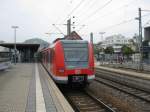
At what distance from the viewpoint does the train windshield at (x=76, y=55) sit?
57.3ft

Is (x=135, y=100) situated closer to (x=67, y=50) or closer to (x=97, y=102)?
(x=97, y=102)

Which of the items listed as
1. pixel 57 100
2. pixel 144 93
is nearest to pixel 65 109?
pixel 57 100

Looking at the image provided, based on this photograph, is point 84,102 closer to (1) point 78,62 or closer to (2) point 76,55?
(1) point 78,62

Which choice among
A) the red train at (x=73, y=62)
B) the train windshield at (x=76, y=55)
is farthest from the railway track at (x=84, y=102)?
the train windshield at (x=76, y=55)

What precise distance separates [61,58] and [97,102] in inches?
155

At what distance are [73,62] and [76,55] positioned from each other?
492 millimetres

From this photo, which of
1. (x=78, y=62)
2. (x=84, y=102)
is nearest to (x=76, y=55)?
(x=78, y=62)

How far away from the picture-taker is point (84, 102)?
A: 14.8 m

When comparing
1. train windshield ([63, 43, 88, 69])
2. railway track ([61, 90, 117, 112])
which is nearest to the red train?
train windshield ([63, 43, 88, 69])

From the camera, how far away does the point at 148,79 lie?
2369 cm

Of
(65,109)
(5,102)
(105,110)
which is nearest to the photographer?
(65,109)

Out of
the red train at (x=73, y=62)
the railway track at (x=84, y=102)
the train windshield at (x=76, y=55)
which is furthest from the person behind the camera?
the train windshield at (x=76, y=55)

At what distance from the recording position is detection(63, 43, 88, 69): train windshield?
1747 centimetres

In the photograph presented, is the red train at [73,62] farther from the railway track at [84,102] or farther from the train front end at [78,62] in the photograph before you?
the railway track at [84,102]
